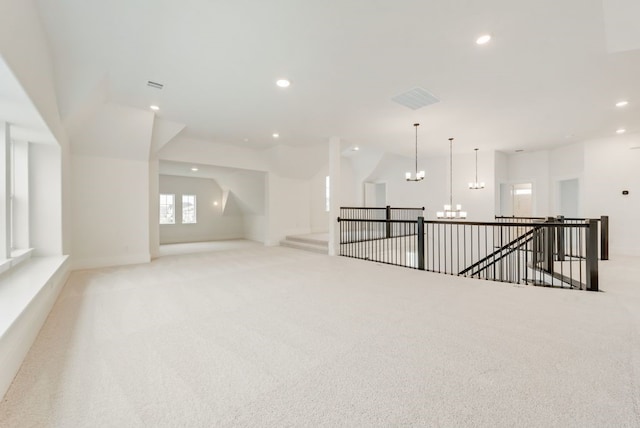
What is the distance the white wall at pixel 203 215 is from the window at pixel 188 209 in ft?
0.45

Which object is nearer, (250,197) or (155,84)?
(155,84)

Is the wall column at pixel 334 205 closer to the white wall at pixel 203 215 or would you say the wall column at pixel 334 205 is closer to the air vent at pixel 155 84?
the air vent at pixel 155 84

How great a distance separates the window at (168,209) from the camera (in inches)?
403

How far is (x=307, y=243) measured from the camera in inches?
Result: 318

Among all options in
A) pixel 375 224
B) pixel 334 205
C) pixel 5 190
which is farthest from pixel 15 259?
pixel 375 224

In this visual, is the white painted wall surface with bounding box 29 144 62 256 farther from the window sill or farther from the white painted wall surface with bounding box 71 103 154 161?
the white painted wall surface with bounding box 71 103 154 161

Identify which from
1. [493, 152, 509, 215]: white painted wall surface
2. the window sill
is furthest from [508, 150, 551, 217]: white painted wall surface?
the window sill

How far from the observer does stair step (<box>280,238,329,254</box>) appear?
725 cm

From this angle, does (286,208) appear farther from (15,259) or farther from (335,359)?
(335,359)

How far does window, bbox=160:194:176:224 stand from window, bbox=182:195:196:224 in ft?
1.16

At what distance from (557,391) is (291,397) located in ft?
5.40

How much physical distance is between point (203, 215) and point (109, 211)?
210 inches

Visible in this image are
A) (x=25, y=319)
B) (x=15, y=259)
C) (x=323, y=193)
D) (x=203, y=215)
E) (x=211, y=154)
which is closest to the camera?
(x=25, y=319)

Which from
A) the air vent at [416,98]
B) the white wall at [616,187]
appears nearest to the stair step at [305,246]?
the air vent at [416,98]
